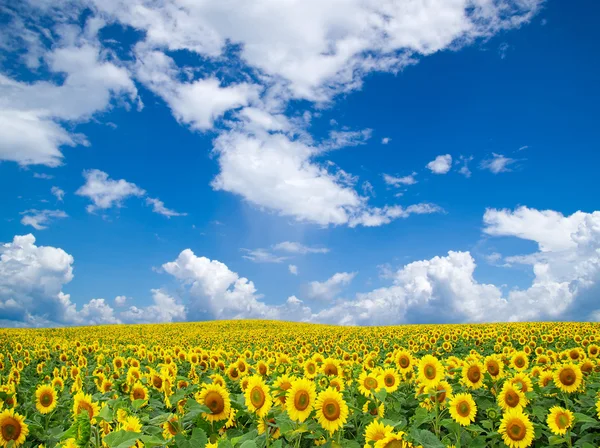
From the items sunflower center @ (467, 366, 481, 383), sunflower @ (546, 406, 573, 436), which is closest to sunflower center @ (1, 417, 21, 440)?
sunflower center @ (467, 366, 481, 383)

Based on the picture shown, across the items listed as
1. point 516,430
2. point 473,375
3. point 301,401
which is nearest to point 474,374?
point 473,375

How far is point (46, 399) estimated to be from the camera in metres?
7.57

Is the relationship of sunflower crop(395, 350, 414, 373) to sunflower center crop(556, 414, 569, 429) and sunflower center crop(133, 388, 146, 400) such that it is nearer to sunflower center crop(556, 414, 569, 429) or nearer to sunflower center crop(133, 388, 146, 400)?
sunflower center crop(556, 414, 569, 429)

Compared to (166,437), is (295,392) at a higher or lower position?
higher

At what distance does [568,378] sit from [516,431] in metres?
2.97

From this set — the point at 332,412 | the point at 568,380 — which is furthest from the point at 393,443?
the point at 568,380

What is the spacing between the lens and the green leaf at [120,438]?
9.91 feet

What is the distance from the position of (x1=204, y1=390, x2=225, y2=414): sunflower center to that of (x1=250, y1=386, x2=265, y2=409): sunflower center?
604 mm

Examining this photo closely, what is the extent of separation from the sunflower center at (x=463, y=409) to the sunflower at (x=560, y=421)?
1.16 meters

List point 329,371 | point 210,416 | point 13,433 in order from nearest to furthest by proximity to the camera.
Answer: point 210,416, point 13,433, point 329,371

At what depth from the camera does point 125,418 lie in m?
4.31

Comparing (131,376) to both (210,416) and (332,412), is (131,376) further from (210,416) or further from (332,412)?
(332,412)

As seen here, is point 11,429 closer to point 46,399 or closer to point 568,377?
point 46,399

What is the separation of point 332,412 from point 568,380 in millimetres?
5329
